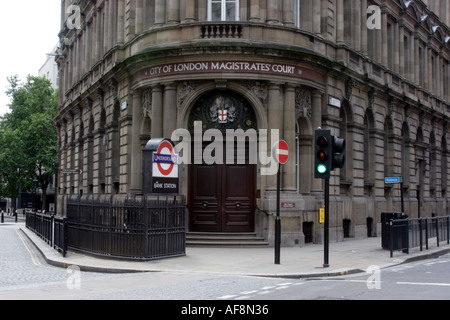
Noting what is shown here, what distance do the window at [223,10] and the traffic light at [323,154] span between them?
9.15m

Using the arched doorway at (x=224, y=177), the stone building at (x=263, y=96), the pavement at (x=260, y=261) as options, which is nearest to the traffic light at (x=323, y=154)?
the pavement at (x=260, y=261)

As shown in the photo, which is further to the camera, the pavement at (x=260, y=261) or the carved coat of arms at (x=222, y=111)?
the carved coat of arms at (x=222, y=111)

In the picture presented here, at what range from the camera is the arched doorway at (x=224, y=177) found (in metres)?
22.0

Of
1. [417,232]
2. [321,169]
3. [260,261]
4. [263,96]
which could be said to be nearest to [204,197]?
[263,96]

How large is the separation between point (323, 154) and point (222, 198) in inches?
300

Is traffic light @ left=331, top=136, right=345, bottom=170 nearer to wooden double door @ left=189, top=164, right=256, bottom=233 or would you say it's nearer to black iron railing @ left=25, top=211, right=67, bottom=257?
wooden double door @ left=189, top=164, right=256, bottom=233

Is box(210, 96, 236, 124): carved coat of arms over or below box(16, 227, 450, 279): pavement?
over

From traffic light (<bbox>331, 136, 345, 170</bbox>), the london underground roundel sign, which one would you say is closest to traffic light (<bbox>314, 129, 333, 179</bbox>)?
traffic light (<bbox>331, 136, 345, 170</bbox>)

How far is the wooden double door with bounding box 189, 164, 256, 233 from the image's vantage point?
21.9 m

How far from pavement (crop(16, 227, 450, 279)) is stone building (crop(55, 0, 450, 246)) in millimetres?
2296

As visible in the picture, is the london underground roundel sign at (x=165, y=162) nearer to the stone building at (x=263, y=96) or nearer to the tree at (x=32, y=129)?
the stone building at (x=263, y=96)

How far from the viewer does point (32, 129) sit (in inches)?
2308

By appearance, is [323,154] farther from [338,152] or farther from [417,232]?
[417,232]

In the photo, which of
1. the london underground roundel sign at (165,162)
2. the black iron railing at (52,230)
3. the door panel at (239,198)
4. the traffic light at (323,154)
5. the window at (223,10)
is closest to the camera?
the traffic light at (323,154)
